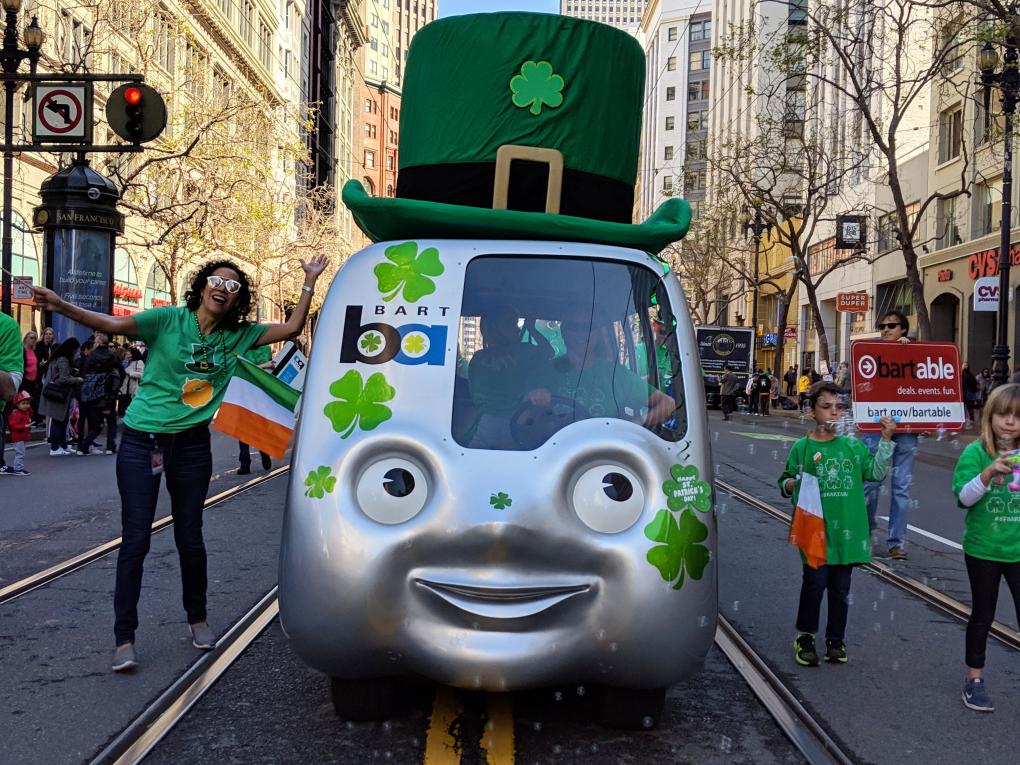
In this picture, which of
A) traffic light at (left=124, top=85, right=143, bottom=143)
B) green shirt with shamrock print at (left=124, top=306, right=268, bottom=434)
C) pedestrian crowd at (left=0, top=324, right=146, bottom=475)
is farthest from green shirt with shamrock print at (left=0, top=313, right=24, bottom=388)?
traffic light at (left=124, top=85, right=143, bottom=143)

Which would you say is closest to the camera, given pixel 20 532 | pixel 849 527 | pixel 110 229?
pixel 849 527

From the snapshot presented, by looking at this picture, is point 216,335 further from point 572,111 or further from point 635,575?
point 635,575

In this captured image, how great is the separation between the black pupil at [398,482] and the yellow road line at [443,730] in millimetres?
941

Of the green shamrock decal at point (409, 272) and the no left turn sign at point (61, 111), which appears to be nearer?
the green shamrock decal at point (409, 272)

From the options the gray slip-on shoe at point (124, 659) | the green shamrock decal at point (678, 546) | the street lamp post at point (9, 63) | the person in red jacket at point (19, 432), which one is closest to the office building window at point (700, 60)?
the street lamp post at point (9, 63)

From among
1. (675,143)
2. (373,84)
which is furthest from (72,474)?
(373,84)

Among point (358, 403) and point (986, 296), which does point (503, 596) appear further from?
point (986, 296)

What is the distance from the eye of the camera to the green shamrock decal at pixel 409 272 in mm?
4332

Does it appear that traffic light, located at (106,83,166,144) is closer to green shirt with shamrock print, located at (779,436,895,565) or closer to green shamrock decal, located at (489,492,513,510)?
green shirt with shamrock print, located at (779,436,895,565)

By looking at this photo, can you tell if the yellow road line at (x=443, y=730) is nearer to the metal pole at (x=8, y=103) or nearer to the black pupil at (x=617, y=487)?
the black pupil at (x=617, y=487)

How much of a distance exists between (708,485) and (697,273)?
6030 centimetres

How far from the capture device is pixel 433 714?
14.5 feet

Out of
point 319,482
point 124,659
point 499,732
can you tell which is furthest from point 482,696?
point 124,659

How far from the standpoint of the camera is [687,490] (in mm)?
3980
